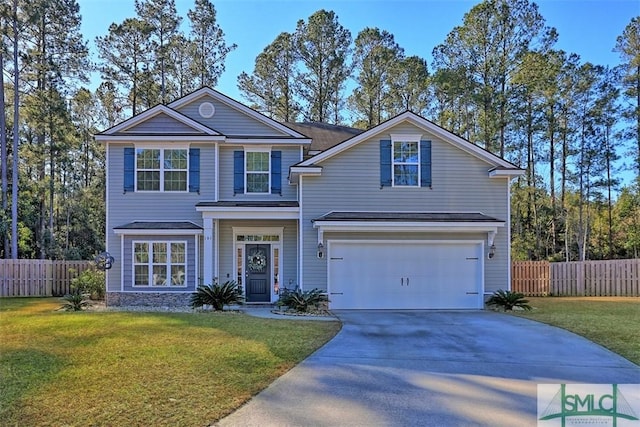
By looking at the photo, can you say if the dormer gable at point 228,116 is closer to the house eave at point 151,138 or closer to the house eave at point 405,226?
the house eave at point 151,138

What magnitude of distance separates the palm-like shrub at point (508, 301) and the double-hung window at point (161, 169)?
1032 centimetres

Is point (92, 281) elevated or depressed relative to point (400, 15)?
depressed

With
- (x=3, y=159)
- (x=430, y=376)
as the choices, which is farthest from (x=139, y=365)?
(x=3, y=159)

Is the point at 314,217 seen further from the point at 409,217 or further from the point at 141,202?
the point at 141,202

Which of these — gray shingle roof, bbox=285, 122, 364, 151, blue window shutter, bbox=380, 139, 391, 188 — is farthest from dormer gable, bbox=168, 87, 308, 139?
blue window shutter, bbox=380, 139, 391, 188

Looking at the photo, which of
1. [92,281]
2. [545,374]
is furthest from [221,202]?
[545,374]

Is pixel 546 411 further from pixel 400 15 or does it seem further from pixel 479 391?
pixel 400 15

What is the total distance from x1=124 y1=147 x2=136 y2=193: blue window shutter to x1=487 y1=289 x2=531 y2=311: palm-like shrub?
11.9m

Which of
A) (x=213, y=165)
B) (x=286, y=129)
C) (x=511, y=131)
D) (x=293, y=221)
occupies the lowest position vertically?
(x=293, y=221)

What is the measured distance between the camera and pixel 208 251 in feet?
47.6

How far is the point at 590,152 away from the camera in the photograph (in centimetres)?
2648

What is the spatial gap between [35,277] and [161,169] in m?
7.70

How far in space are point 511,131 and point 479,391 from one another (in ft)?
75.8

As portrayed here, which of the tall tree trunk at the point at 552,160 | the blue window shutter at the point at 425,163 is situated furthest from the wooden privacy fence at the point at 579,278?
the tall tree trunk at the point at 552,160
